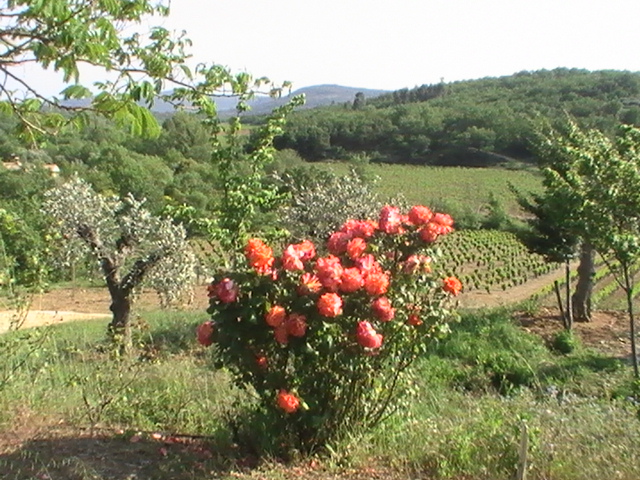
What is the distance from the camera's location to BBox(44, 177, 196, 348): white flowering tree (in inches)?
482

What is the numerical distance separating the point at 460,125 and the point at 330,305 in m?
88.1

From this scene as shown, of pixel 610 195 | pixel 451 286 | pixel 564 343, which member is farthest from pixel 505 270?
pixel 451 286

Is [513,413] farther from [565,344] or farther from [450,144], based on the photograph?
[450,144]

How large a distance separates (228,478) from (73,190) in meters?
11.4

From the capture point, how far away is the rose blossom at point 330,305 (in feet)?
10.3

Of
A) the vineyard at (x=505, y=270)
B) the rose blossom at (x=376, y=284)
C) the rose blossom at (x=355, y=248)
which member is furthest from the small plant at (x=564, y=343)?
the rose blossom at (x=376, y=284)

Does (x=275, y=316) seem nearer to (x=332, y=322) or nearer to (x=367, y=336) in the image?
(x=332, y=322)

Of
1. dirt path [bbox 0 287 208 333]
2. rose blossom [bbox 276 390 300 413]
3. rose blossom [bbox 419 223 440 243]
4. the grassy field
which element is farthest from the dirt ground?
the grassy field

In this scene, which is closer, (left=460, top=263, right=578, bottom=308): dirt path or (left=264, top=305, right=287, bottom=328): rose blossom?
(left=264, top=305, right=287, bottom=328): rose blossom

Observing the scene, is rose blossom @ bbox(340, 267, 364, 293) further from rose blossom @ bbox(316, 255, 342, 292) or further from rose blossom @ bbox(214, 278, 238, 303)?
rose blossom @ bbox(214, 278, 238, 303)

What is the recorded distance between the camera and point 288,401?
324 centimetres

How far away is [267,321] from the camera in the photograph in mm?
3229

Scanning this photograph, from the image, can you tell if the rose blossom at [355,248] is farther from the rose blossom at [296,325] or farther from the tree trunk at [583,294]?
the tree trunk at [583,294]

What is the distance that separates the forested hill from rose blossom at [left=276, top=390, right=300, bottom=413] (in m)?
68.9
